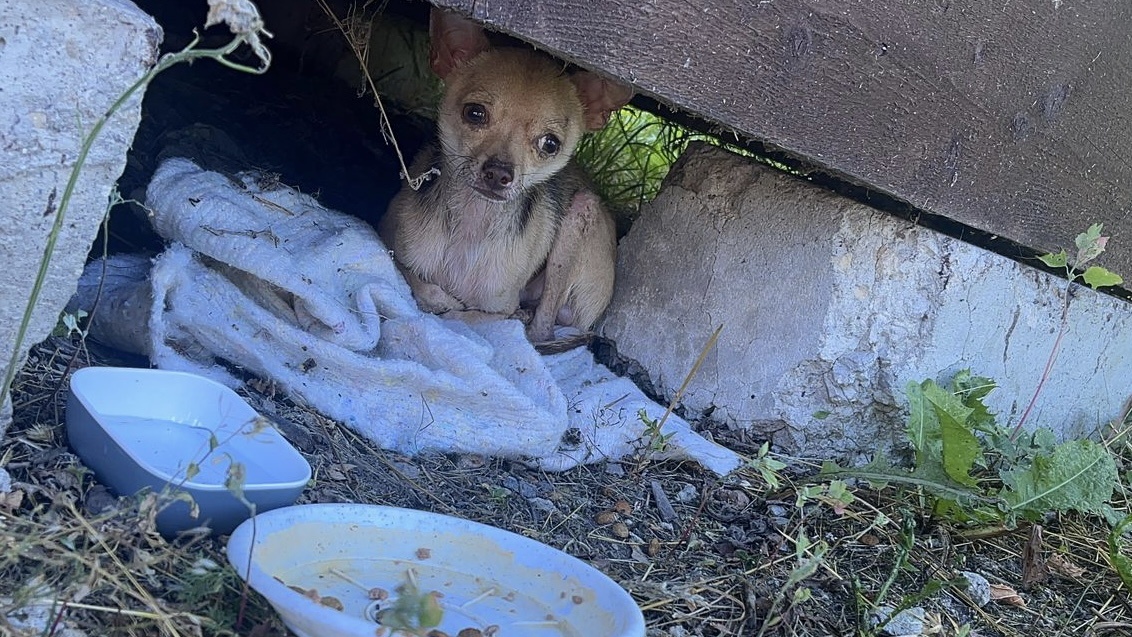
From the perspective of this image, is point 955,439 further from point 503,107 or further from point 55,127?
point 55,127

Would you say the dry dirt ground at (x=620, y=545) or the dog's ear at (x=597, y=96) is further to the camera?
the dog's ear at (x=597, y=96)

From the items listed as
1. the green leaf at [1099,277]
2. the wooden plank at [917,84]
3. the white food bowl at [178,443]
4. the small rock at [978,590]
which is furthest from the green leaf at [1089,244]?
the white food bowl at [178,443]

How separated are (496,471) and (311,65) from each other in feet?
11.3

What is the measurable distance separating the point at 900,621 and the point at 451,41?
2701mm

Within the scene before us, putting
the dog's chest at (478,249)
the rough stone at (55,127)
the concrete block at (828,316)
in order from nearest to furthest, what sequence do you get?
1. the rough stone at (55,127)
2. the concrete block at (828,316)
3. the dog's chest at (478,249)

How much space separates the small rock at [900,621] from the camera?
2879mm

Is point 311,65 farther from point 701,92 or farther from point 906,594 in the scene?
point 906,594

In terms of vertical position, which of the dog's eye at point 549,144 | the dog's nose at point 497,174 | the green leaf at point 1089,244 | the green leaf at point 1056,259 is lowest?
the dog's nose at point 497,174

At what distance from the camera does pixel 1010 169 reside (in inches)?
147

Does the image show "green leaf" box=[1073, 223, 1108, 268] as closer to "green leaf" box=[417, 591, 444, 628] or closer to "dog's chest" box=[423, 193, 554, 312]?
"dog's chest" box=[423, 193, 554, 312]

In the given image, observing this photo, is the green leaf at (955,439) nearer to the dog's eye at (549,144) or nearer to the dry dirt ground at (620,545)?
the dry dirt ground at (620,545)

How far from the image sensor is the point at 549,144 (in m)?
4.25

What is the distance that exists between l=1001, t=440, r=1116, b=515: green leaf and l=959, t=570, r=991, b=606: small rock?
0.83 feet

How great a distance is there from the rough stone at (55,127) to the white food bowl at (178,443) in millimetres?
212
